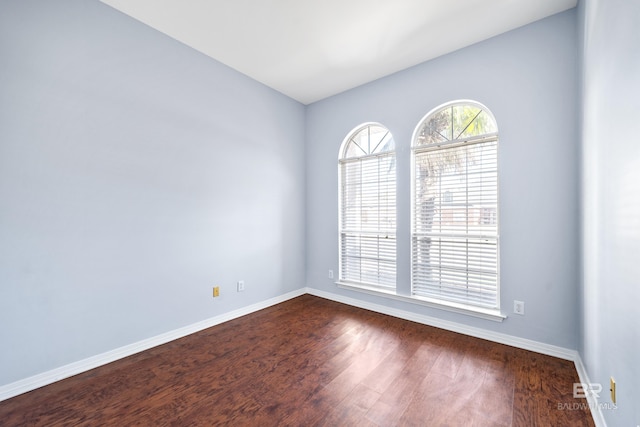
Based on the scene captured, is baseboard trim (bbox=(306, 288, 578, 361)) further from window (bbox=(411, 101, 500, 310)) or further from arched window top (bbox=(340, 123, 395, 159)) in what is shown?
arched window top (bbox=(340, 123, 395, 159))

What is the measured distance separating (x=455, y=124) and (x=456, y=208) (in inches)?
35.7

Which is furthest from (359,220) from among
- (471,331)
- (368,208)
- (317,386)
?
(317,386)

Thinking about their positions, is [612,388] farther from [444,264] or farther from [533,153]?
[533,153]

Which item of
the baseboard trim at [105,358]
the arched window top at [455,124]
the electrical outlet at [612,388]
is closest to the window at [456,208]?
the arched window top at [455,124]

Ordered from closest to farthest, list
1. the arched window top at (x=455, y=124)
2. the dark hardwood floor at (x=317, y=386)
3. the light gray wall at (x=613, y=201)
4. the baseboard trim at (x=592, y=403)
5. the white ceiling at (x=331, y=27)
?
1. the light gray wall at (x=613, y=201)
2. the baseboard trim at (x=592, y=403)
3. the dark hardwood floor at (x=317, y=386)
4. the white ceiling at (x=331, y=27)
5. the arched window top at (x=455, y=124)

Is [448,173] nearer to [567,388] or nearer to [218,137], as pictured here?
[567,388]

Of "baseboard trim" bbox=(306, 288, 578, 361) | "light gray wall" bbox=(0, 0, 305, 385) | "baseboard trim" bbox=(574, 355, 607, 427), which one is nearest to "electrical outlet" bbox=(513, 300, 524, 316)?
"baseboard trim" bbox=(306, 288, 578, 361)

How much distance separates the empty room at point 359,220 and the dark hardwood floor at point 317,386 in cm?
2

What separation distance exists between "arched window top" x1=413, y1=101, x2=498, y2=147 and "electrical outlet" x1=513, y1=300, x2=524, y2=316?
1592mm

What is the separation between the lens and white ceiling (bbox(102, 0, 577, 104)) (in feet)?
7.04

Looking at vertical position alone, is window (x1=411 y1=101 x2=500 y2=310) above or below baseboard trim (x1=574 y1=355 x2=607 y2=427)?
above

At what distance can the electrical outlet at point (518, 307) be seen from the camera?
2.34 m

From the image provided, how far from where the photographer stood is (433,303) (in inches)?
111

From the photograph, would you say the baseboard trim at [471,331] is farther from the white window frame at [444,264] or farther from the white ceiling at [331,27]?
the white ceiling at [331,27]
